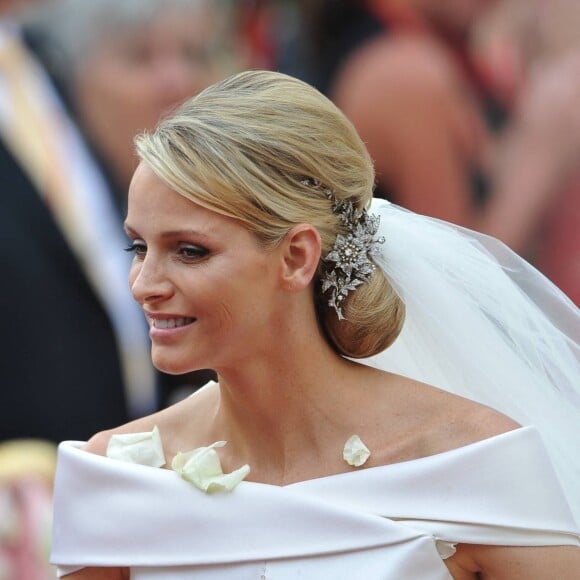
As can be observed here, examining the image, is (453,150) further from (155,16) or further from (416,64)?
(155,16)

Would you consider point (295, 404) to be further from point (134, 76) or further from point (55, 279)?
point (134, 76)

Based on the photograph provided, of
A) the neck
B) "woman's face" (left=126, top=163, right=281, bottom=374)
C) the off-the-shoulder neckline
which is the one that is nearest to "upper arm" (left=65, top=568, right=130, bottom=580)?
the off-the-shoulder neckline

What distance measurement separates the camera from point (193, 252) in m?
2.50

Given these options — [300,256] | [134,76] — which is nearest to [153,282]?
[300,256]

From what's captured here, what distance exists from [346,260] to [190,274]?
344 mm

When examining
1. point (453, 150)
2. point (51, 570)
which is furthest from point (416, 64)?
point (51, 570)

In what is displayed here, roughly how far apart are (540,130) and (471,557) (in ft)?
9.88

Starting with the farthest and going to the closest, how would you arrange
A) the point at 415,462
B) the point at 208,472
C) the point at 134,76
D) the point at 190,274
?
the point at 134,76 → the point at 208,472 → the point at 415,462 → the point at 190,274

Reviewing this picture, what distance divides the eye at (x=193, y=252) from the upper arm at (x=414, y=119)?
108 inches

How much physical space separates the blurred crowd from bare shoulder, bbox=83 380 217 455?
6.50ft

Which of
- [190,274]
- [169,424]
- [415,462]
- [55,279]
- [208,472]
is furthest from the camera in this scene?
[55,279]

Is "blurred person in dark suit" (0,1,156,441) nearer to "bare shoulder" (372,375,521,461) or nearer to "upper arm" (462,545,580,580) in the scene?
"bare shoulder" (372,375,521,461)

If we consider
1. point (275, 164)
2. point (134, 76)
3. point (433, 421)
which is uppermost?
point (275, 164)

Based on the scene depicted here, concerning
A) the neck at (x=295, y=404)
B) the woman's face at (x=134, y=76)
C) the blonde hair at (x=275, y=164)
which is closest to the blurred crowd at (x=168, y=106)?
the woman's face at (x=134, y=76)
